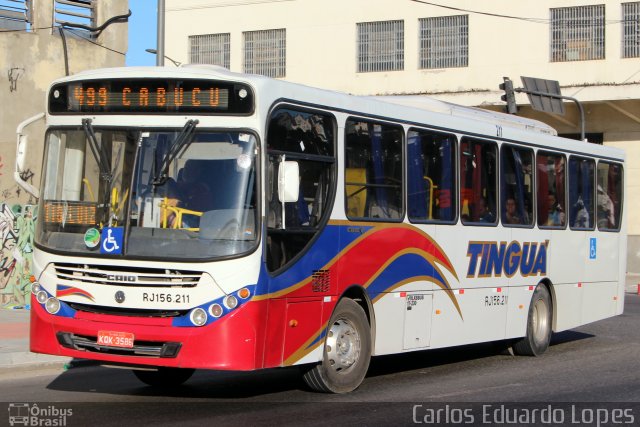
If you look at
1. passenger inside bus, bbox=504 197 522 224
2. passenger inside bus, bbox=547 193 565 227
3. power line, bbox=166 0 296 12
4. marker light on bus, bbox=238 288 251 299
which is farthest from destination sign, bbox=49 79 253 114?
power line, bbox=166 0 296 12

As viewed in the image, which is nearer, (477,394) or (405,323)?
(477,394)

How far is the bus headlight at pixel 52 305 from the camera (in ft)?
33.9

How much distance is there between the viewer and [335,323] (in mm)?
11352

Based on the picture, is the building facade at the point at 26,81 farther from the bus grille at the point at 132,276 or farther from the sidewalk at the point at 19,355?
the bus grille at the point at 132,276

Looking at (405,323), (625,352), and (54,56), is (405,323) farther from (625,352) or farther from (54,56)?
(54,56)

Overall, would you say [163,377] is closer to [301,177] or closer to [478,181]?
[301,177]

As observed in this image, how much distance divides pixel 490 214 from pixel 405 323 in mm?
2664

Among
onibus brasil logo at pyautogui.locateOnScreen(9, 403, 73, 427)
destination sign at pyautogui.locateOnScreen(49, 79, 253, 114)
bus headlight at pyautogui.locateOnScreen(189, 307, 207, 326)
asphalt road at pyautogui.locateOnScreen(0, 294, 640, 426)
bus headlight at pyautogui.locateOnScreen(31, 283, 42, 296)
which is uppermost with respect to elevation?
destination sign at pyautogui.locateOnScreen(49, 79, 253, 114)

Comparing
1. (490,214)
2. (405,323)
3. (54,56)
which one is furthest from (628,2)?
(405,323)

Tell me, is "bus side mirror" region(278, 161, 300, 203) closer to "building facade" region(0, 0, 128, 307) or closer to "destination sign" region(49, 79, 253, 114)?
"destination sign" region(49, 79, 253, 114)

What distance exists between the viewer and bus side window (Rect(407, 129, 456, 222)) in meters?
12.7

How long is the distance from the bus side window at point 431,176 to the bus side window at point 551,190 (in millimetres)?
2738

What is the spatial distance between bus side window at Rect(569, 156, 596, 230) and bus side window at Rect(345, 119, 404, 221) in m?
5.25

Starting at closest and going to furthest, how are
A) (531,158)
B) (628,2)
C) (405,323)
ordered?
(405,323) < (531,158) < (628,2)
